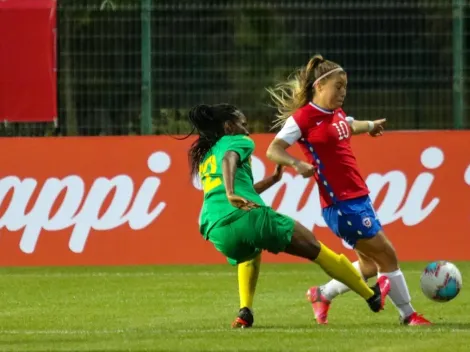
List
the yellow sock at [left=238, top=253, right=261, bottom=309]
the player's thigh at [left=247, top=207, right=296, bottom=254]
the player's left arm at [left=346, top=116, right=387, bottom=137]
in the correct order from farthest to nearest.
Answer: the player's left arm at [left=346, top=116, right=387, bottom=137] < the yellow sock at [left=238, top=253, right=261, bottom=309] < the player's thigh at [left=247, top=207, right=296, bottom=254]

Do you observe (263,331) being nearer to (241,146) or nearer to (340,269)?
(340,269)

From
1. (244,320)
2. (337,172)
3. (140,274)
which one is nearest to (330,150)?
(337,172)

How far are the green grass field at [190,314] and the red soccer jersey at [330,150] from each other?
0.91 m

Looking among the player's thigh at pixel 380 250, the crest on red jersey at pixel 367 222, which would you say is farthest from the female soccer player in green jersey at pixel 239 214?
the crest on red jersey at pixel 367 222

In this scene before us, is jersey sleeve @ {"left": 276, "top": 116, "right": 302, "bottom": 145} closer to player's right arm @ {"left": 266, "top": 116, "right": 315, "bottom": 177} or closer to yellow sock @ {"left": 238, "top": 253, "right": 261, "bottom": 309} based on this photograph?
player's right arm @ {"left": 266, "top": 116, "right": 315, "bottom": 177}

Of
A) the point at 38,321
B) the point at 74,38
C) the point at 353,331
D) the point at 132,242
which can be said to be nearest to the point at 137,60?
the point at 74,38

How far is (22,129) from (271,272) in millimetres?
3429

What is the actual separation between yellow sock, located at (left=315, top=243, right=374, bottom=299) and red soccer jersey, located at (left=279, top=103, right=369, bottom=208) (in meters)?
0.39

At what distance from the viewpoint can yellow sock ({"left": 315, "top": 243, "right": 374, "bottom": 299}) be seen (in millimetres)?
10039

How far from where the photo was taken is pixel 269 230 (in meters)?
9.77

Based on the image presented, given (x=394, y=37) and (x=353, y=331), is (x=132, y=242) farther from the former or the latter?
(x=353, y=331)

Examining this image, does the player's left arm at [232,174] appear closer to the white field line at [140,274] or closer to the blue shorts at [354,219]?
the blue shorts at [354,219]

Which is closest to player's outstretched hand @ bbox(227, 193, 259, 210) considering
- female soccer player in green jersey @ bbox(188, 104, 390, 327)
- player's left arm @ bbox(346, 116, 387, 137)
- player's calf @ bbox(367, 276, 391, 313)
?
female soccer player in green jersey @ bbox(188, 104, 390, 327)

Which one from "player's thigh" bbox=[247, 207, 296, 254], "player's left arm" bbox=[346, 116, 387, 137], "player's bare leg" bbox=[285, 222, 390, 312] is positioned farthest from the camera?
"player's left arm" bbox=[346, 116, 387, 137]
